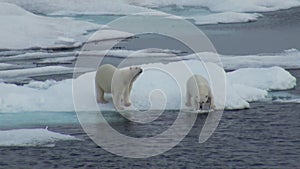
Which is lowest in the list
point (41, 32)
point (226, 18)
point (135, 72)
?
point (135, 72)

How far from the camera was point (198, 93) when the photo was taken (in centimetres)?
1137

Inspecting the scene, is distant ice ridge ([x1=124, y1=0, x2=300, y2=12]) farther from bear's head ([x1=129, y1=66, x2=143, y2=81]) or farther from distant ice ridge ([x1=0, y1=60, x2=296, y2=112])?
bear's head ([x1=129, y1=66, x2=143, y2=81])

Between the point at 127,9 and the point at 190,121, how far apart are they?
17478 millimetres

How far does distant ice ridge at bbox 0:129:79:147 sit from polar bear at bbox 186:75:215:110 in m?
2.22

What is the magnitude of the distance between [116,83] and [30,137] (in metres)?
2.27

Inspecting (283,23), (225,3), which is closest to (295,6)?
(225,3)

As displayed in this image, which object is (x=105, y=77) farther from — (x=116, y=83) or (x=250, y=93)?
(x=250, y=93)

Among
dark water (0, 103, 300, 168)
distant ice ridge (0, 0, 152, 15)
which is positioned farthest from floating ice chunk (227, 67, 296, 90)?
distant ice ridge (0, 0, 152, 15)

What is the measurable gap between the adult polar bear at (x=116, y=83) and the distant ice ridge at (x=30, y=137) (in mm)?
1726

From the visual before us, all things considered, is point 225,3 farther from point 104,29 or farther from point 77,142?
point 77,142

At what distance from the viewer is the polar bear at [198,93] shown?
1138 cm

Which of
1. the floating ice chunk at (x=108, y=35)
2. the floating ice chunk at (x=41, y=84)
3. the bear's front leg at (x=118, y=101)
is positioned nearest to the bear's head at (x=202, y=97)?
the bear's front leg at (x=118, y=101)

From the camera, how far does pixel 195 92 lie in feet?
37.6

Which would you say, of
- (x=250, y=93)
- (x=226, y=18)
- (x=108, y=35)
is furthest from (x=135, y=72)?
(x=226, y=18)
